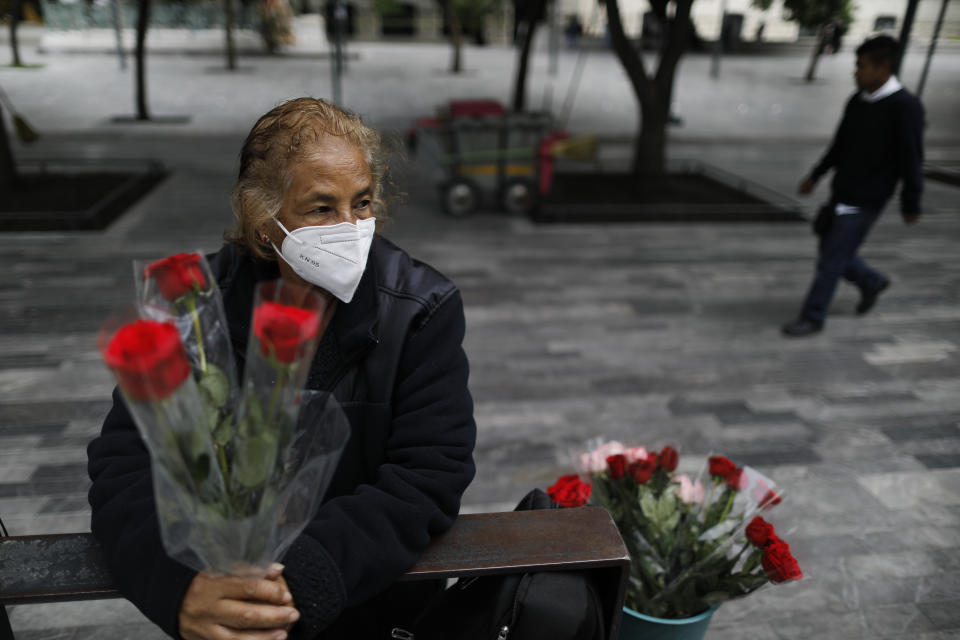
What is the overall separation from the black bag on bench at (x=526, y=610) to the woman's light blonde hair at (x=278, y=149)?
2.76 feet

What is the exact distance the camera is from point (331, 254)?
144 cm

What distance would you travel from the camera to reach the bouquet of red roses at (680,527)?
190 cm

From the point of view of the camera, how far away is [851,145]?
4.47m

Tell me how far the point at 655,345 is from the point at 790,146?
30.1ft

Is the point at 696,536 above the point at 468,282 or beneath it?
above

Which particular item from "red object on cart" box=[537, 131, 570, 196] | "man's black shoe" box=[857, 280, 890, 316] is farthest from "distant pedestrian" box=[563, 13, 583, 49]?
"man's black shoe" box=[857, 280, 890, 316]

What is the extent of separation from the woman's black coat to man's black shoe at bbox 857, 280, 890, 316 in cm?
458

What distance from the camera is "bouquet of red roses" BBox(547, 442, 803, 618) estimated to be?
6.23 ft

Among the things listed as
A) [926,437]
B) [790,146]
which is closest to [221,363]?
[926,437]

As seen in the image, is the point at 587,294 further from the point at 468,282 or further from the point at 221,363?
the point at 221,363

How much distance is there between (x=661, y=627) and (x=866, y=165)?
363 centimetres

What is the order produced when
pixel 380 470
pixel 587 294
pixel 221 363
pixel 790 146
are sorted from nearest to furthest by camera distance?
1. pixel 221 363
2. pixel 380 470
3. pixel 587 294
4. pixel 790 146

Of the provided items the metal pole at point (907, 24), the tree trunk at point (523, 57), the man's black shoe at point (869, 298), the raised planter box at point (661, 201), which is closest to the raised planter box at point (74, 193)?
the raised planter box at point (661, 201)

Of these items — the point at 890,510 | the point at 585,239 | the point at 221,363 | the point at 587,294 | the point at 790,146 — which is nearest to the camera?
the point at 221,363
